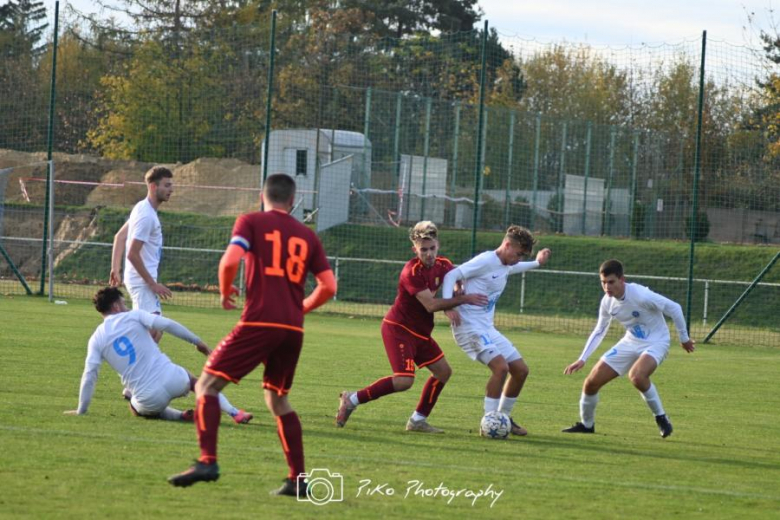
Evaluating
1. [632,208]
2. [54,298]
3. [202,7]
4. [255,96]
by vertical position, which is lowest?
[54,298]

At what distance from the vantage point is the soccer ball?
29.2 ft

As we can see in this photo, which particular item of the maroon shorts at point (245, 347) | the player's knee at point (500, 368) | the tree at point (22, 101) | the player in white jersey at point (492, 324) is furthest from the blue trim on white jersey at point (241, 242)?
the tree at point (22, 101)

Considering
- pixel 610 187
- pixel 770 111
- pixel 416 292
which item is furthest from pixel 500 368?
pixel 610 187

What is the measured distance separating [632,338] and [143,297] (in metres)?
4.59

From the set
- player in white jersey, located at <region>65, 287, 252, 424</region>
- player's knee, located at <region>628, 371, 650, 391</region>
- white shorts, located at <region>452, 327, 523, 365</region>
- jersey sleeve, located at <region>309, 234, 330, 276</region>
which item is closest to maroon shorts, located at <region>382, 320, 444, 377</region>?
white shorts, located at <region>452, 327, 523, 365</region>

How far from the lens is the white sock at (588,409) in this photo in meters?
9.68

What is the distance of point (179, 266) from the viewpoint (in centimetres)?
3369

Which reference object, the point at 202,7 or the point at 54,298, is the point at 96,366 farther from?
the point at 202,7

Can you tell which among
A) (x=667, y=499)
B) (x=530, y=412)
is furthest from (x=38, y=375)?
(x=667, y=499)

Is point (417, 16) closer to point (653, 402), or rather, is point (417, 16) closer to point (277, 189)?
point (653, 402)

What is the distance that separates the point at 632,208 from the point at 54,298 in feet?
66.3

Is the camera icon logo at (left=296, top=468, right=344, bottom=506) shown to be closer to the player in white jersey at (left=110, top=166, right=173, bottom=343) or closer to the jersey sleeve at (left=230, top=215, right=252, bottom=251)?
the jersey sleeve at (left=230, top=215, right=252, bottom=251)

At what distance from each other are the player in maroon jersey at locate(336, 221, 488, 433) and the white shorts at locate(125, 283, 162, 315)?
2210mm

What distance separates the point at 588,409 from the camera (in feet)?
31.8
